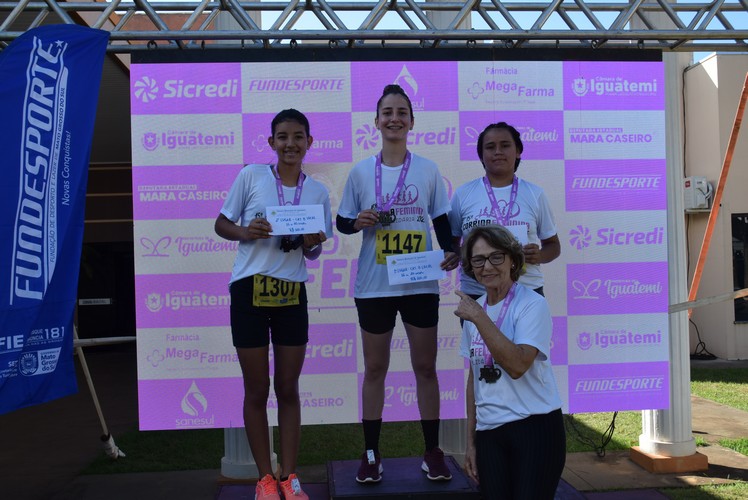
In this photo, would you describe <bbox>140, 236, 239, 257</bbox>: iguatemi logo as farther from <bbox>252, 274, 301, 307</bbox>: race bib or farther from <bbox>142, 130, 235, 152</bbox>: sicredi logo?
<bbox>252, 274, 301, 307</bbox>: race bib

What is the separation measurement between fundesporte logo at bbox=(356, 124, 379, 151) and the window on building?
7.35 meters

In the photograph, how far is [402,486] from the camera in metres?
3.19

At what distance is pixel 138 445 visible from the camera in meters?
5.62

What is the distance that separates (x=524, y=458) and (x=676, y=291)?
2864 millimetres

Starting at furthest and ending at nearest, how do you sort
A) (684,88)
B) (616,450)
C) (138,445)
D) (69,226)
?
(684,88)
(138,445)
(616,450)
(69,226)

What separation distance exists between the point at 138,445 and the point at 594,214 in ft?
13.1

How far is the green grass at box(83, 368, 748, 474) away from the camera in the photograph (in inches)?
201

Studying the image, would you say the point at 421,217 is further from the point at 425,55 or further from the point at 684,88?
the point at 684,88

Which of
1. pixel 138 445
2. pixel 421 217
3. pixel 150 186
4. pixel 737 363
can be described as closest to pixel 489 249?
pixel 421 217

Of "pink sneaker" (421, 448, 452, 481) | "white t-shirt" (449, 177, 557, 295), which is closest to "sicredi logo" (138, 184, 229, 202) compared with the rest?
"white t-shirt" (449, 177, 557, 295)

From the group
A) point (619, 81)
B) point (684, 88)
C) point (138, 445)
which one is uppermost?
point (684, 88)

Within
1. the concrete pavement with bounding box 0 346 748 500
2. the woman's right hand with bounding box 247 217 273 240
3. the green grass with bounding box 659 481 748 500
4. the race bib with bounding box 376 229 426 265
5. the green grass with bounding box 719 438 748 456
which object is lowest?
the concrete pavement with bounding box 0 346 748 500

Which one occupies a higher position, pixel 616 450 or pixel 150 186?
pixel 150 186

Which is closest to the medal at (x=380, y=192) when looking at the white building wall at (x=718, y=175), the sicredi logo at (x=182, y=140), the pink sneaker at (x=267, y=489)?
the sicredi logo at (x=182, y=140)
